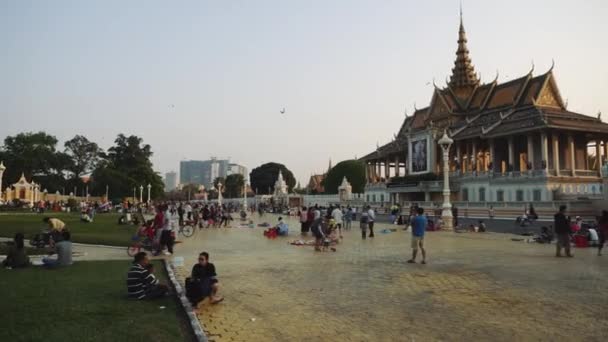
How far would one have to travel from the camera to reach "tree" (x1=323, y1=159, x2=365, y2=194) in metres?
88.0

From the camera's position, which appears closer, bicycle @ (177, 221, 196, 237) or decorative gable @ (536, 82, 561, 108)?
bicycle @ (177, 221, 196, 237)

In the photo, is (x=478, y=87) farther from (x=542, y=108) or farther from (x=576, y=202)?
(x=576, y=202)

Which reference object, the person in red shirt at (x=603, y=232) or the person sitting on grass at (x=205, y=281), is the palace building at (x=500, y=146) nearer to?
the person in red shirt at (x=603, y=232)

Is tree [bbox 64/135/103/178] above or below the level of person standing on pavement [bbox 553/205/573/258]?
above

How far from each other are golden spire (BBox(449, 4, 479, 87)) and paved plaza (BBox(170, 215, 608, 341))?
2125 inches

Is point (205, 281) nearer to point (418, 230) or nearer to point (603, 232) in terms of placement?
point (418, 230)

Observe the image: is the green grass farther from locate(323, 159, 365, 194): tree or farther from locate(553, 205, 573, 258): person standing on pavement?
locate(323, 159, 365, 194): tree

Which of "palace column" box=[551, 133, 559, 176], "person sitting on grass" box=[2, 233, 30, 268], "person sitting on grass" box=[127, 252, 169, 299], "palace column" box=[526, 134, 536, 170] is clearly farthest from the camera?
"palace column" box=[526, 134, 536, 170]

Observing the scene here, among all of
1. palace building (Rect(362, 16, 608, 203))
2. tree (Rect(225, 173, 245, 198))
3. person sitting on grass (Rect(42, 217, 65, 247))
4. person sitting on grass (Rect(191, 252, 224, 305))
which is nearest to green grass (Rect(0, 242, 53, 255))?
person sitting on grass (Rect(42, 217, 65, 247))

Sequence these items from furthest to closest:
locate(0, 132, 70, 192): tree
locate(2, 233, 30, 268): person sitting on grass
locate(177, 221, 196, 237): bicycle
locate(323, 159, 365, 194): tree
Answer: locate(323, 159, 365, 194): tree < locate(0, 132, 70, 192): tree < locate(177, 221, 196, 237): bicycle < locate(2, 233, 30, 268): person sitting on grass

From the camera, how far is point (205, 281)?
7.09 meters

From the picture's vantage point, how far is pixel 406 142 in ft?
202

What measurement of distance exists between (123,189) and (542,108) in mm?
69432

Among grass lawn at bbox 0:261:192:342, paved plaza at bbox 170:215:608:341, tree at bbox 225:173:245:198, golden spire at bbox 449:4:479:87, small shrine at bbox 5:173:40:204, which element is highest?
golden spire at bbox 449:4:479:87
